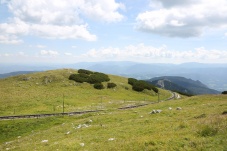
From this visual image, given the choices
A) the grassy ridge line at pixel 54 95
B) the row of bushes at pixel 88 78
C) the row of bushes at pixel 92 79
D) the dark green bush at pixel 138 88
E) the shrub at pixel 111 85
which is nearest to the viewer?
the grassy ridge line at pixel 54 95

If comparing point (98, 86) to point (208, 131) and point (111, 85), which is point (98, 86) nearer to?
Result: point (111, 85)

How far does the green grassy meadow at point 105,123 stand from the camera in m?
15.9

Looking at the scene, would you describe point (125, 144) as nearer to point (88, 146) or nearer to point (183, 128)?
point (88, 146)

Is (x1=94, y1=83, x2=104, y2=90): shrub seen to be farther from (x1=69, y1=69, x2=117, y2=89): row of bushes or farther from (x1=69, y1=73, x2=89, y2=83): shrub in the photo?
(x1=69, y1=73, x2=89, y2=83): shrub

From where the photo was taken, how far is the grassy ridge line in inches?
2432

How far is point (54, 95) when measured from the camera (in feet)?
249

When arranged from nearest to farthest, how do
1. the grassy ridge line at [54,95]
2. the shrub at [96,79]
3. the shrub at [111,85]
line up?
the grassy ridge line at [54,95], the shrub at [111,85], the shrub at [96,79]

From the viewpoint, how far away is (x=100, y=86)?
91.0 m

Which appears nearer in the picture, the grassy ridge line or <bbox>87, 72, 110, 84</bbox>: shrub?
the grassy ridge line

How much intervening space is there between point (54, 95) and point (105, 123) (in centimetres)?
4927

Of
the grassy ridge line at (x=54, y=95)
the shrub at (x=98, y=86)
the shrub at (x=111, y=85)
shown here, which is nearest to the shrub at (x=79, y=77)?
the grassy ridge line at (x=54, y=95)

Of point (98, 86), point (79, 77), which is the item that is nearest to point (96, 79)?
point (98, 86)

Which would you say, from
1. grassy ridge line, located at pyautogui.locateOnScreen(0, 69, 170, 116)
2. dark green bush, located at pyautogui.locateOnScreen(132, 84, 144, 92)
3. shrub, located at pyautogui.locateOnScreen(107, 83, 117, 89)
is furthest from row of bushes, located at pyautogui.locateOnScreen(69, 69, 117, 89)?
dark green bush, located at pyautogui.locateOnScreen(132, 84, 144, 92)

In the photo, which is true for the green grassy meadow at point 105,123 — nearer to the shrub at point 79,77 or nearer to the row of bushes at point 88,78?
the shrub at point 79,77
